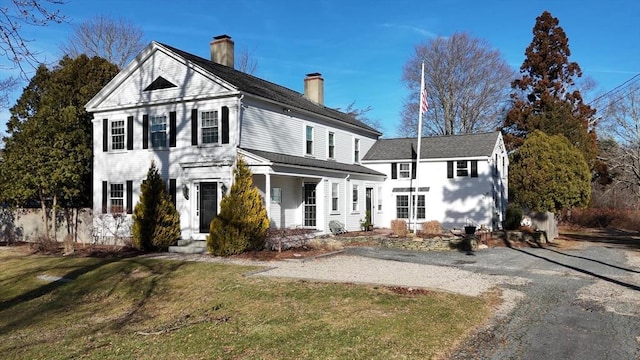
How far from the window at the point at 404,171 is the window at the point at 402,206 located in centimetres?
116

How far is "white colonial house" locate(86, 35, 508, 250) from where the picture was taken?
19266 mm

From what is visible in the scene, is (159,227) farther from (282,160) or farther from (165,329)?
(165,329)

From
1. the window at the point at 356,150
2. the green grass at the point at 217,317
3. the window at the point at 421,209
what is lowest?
the green grass at the point at 217,317

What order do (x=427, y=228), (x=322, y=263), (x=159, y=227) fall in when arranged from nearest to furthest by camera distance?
(x=322, y=263), (x=159, y=227), (x=427, y=228)

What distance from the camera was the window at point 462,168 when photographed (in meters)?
26.1

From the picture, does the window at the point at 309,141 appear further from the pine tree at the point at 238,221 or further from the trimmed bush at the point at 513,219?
the trimmed bush at the point at 513,219

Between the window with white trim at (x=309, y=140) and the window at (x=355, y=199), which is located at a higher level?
the window with white trim at (x=309, y=140)

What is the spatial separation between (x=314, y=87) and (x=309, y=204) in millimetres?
9741

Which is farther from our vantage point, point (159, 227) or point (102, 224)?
point (102, 224)

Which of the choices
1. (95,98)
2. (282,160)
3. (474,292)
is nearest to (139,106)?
(95,98)

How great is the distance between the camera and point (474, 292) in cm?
1078

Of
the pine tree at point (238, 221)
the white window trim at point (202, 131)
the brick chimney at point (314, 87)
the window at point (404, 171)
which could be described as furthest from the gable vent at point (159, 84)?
the window at point (404, 171)

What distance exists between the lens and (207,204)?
19703mm

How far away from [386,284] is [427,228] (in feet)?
41.0
